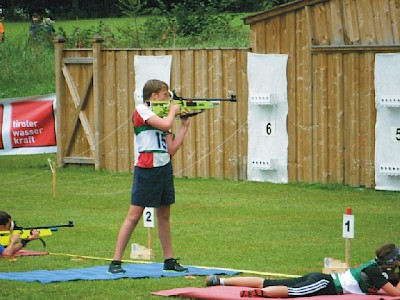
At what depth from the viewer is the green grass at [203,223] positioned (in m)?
15.5

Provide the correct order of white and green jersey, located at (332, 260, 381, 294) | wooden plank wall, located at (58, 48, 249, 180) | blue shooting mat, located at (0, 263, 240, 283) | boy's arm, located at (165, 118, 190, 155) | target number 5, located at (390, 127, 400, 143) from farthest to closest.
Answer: wooden plank wall, located at (58, 48, 249, 180), target number 5, located at (390, 127, 400, 143), boy's arm, located at (165, 118, 190, 155), blue shooting mat, located at (0, 263, 240, 283), white and green jersey, located at (332, 260, 381, 294)

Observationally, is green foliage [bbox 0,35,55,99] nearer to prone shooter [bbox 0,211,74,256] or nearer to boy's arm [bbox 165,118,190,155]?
prone shooter [bbox 0,211,74,256]

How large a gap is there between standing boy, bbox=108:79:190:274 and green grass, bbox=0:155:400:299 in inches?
23.4

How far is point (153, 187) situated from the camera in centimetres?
1445

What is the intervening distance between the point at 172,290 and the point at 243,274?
60.2 inches

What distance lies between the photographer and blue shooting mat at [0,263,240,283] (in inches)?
562

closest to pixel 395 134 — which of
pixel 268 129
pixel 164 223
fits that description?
pixel 268 129

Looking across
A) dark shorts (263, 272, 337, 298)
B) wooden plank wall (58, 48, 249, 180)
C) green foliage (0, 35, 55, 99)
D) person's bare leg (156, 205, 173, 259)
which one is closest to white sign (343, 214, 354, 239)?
dark shorts (263, 272, 337, 298)

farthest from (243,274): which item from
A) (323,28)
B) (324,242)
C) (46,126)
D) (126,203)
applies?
(46,126)

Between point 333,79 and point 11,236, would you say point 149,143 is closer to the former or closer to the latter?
point 11,236

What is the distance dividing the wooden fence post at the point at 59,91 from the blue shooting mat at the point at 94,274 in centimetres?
1439

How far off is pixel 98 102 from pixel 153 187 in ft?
46.1

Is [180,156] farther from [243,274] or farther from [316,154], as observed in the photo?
[243,274]

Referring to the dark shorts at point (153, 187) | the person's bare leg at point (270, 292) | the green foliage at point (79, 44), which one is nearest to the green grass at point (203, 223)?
the dark shorts at point (153, 187)
